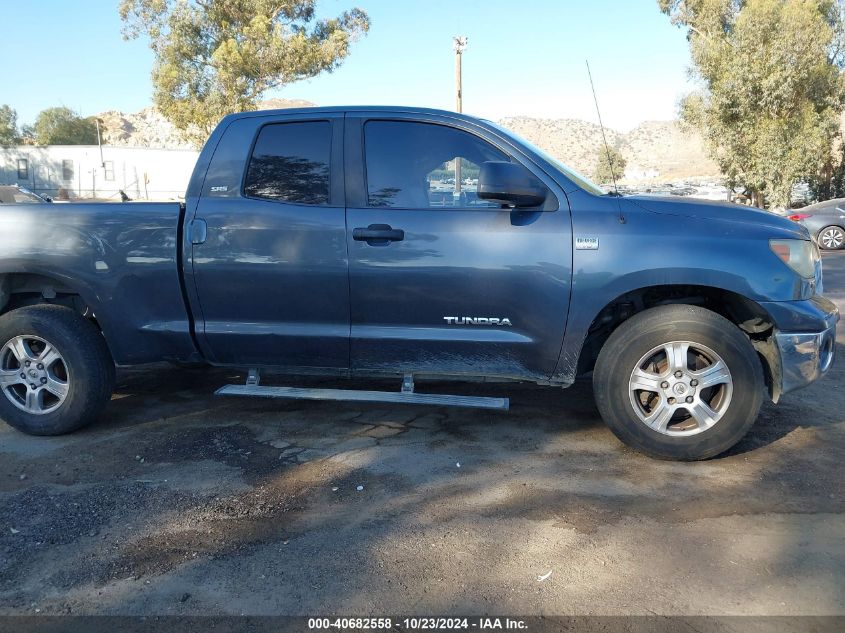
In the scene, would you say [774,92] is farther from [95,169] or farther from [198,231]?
[95,169]

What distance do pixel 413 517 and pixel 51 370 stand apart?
2.68m

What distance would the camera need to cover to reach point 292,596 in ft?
8.90

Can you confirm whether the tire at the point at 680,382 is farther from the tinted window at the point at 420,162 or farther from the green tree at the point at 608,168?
the tinted window at the point at 420,162

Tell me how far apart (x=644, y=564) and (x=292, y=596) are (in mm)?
1465

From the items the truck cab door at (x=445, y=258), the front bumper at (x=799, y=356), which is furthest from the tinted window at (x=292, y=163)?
the front bumper at (x=799, y=356)

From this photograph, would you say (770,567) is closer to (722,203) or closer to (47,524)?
(722,203)

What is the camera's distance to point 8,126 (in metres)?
71.2

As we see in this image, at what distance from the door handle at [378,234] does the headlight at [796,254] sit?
208cm

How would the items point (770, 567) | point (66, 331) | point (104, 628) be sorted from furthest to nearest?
point (66, 331) → point (770, 567) → point (104, 628)

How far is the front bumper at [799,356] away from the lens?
3814 millimetres

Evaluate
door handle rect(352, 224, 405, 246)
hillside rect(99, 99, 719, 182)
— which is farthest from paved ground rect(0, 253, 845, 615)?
hillside rect(99, 99, 719, 182)

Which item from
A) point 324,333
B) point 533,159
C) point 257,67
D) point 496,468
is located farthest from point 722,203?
point 257,67

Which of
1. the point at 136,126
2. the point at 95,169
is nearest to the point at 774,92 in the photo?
the point at 95,169

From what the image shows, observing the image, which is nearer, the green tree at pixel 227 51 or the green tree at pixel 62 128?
the green tree at pixel 227 51
